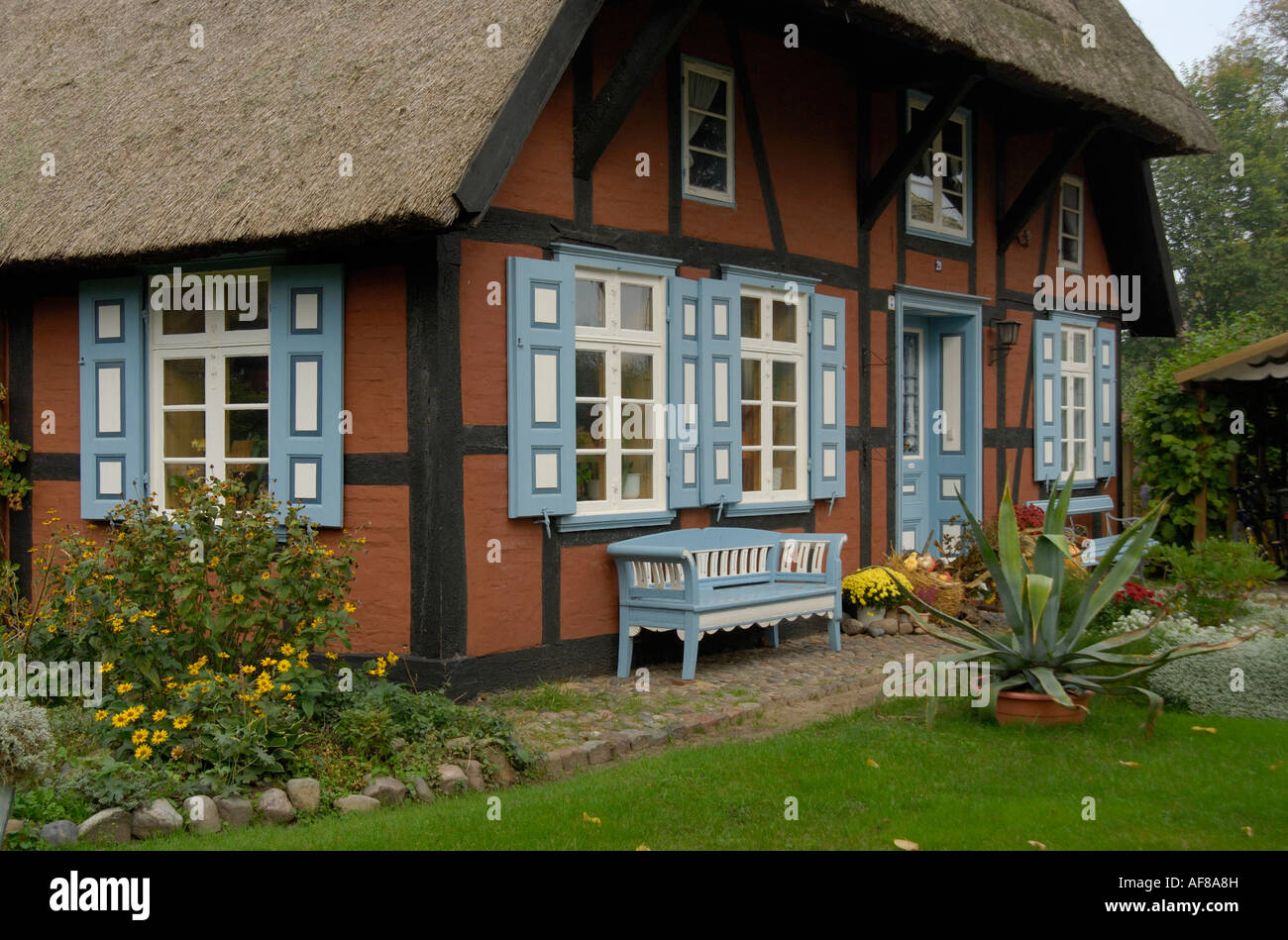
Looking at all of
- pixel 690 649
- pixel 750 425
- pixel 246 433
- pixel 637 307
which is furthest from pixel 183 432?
pixel 750 425

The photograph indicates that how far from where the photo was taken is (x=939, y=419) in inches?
457

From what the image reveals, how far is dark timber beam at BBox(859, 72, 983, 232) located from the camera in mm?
9562

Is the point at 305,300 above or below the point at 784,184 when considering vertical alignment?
below

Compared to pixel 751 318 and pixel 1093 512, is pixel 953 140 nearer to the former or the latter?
pixel 751 318

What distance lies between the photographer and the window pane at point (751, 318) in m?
9.01

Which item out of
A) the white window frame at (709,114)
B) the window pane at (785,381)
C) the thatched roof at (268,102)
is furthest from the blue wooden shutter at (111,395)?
the window pane at (785,381)

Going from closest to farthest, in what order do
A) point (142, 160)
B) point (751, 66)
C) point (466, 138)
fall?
point (466, 138) < point (142, 160) < point (751, 66)

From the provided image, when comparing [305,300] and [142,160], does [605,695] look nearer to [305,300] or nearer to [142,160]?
[305,300]

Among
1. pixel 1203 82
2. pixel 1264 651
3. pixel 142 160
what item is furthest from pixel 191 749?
pixel 1203 82

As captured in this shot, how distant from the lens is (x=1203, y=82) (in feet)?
94.4

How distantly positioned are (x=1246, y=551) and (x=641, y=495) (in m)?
3.73

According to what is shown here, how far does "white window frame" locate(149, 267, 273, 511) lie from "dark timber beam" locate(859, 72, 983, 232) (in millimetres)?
4835

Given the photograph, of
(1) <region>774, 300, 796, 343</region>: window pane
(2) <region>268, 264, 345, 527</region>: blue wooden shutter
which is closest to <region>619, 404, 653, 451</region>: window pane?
(1) <region>774, 300, 796, 343</region>: window pane

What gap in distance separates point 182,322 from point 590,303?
8.10 ft
